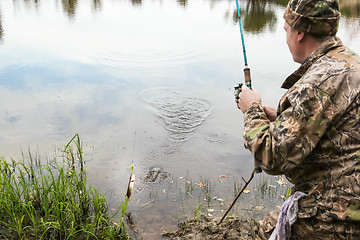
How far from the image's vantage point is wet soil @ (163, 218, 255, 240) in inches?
148

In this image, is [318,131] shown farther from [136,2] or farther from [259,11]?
[136,2]

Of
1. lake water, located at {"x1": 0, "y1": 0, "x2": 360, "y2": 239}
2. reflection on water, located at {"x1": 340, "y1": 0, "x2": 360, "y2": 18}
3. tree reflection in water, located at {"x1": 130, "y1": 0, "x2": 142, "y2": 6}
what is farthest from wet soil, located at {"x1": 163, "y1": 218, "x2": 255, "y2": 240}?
tree reflection in water, located at {"x1": 130, "y1": 0, "x2": 142, "y2": 6}

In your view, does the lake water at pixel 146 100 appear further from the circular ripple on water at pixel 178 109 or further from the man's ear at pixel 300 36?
the man's ear at pixel 300 36

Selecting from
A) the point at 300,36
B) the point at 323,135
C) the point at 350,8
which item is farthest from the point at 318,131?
the point at 350,8

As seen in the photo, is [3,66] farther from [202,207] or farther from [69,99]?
[202,207]

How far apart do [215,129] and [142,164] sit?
68.2 inches

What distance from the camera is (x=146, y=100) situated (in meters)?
7.47

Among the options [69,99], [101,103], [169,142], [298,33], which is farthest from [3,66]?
[298,33]

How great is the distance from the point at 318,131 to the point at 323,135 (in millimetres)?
71

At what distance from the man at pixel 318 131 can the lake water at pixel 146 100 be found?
235cm

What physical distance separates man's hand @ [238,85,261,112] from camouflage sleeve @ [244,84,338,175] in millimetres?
284

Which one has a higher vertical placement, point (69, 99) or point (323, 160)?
point (323, 160)

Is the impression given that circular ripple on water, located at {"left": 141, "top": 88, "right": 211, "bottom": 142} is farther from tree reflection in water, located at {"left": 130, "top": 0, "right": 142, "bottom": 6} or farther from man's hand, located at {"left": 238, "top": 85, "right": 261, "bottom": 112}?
tree reflection in water, located at {"left": 130, "top": 0, "right": 142, "bottom": 6}

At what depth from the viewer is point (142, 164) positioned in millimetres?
5367
